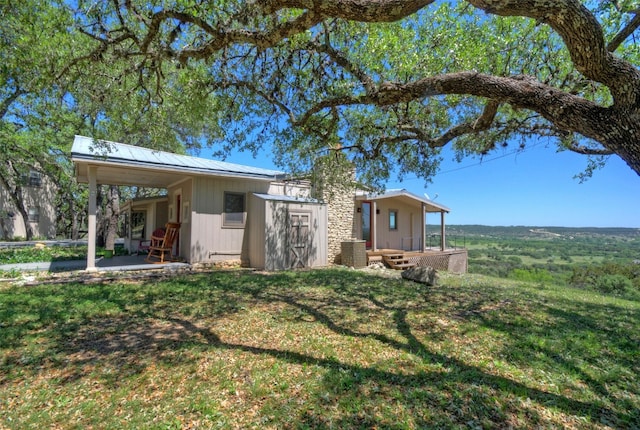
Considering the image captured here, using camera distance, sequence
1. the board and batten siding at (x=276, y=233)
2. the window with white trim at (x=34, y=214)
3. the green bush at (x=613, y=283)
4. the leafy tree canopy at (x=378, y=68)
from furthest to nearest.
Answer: the window with white trim at (x=34, y=214) → the green bush at (x=613, y=283) → the board and batten siding at (x=276, y=233) → the leafy tree canopy at (x=378, y=68)

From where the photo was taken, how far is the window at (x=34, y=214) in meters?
22.5

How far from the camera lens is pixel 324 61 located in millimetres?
6508

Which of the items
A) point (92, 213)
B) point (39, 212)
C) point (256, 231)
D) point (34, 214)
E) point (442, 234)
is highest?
point (39, 212)

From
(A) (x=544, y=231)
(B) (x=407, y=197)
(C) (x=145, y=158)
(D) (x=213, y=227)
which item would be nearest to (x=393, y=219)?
(B) (x=407, y=197)

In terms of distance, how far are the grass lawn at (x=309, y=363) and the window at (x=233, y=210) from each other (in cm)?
477

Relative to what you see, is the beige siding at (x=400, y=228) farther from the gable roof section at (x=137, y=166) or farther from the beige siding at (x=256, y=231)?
the beige siding at (x=256, y=231)

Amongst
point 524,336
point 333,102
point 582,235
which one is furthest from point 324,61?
point 582,235

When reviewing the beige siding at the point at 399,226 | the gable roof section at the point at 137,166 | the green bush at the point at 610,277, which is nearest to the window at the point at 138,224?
the gable roof section at the point at 137,166

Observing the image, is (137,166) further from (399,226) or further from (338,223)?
(399,226)

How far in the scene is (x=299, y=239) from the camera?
11.3 meters

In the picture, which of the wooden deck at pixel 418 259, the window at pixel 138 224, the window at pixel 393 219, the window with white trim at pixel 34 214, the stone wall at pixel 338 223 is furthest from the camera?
the window with white trim at pixel 34 214

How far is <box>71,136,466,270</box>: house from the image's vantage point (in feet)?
31.7

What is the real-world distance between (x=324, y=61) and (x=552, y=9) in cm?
479

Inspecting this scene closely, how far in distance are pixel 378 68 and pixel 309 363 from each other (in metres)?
5.40
